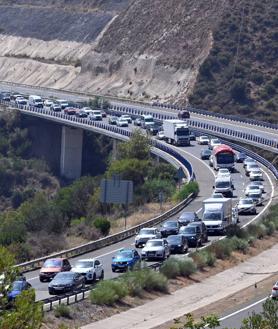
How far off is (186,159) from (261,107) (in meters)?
30.6

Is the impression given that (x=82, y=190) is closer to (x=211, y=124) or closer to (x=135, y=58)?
(x=211, y=124)

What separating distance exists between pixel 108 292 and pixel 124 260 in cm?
640

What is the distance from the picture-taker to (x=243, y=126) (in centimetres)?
10244

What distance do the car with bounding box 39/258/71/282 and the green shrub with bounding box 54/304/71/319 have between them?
5.65 meters

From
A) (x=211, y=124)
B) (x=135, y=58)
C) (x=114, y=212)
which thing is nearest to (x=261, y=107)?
(x=211, y=124)

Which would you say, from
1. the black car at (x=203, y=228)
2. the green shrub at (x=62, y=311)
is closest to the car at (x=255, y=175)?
the black car at (x=203, y=228)

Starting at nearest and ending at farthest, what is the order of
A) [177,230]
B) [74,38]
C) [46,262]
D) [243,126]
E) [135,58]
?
[46,262] < [177,230] < [243,126] < [135,58] < [74,38]

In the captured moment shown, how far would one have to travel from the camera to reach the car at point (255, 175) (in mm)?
75894

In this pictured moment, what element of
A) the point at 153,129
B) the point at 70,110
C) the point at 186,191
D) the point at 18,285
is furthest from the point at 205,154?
the point at 18,285

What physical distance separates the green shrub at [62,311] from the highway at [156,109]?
166 ft

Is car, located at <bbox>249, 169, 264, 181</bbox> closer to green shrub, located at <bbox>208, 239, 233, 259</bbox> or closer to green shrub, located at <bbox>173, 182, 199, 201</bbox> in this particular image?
green shrub, located at <bbox>173, 182, 199, 201</bbox>

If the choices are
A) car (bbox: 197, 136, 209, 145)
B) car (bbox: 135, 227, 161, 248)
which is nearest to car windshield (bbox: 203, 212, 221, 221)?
car (bbox: 135, 227, 161, 248)

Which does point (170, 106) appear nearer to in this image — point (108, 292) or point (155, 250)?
point (155, 250)

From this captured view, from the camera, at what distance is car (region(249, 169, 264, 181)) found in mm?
75894
